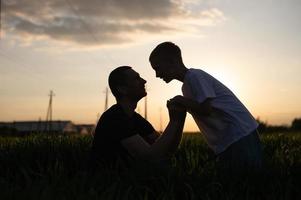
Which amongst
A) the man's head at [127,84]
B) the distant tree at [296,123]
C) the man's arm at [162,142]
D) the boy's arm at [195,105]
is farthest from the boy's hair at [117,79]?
the distant tree at [296,123]

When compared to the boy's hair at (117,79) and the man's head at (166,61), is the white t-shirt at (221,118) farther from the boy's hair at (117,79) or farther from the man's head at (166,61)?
the boy's hair at (117,79)

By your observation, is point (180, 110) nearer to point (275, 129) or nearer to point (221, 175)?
point (221, 175)

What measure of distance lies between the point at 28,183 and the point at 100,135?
1.82 m

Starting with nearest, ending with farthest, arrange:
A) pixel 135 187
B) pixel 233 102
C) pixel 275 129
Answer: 1. pixel 135 187
2. pixel 233 102
3. pixel 275 129

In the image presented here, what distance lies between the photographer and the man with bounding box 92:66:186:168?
4.75 meters

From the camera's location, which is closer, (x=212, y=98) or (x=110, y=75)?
(x=212, y=98)

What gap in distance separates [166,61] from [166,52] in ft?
0.30

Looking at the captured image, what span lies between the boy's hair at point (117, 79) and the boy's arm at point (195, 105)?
80cm

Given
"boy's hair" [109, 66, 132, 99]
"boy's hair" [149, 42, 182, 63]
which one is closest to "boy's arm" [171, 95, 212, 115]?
"boy's hair" [149, 42, 182, 63]

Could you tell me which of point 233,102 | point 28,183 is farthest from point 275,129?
point 28,183

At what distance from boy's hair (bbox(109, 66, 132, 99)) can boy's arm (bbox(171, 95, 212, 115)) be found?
804 mm

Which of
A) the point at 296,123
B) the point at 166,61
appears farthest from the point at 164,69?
the point at 296,123

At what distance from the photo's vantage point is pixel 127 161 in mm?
5074

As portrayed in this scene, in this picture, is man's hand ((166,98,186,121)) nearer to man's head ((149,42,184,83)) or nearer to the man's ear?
man's head ((149,42,184,83))
